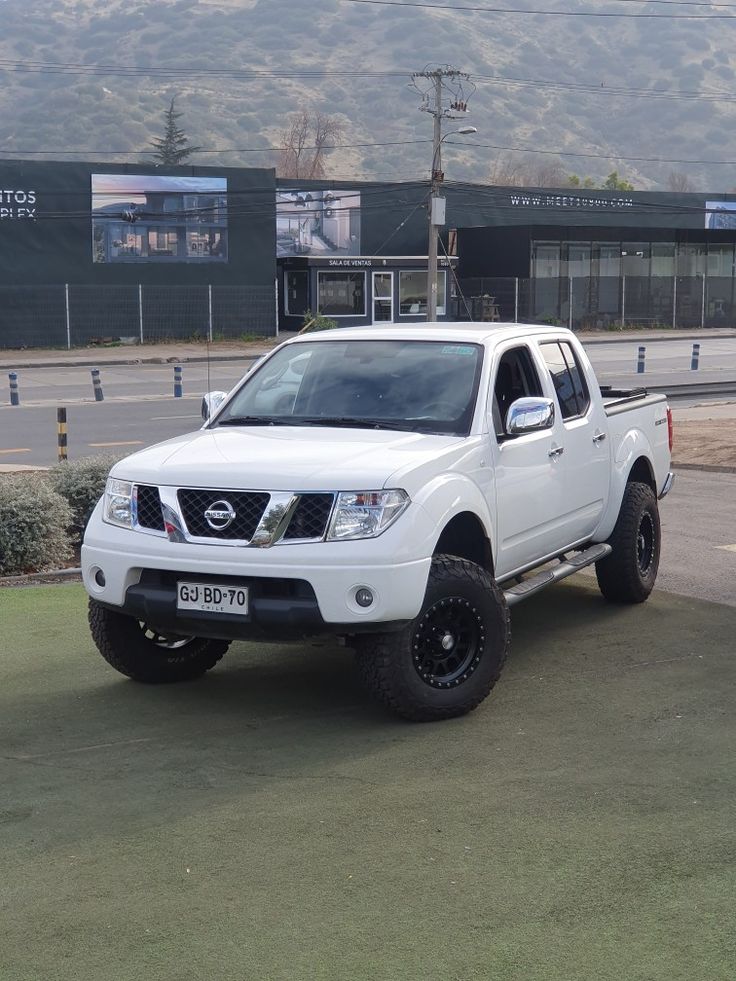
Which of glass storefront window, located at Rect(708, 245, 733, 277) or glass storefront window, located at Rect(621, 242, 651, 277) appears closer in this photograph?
glass storefront window, located at Rect(621, 242, 651, 277)

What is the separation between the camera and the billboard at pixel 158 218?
159 ft

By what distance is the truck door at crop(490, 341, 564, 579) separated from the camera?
267 inches

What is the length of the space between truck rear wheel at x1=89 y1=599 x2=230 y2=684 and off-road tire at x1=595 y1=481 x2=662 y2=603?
2.67 metres

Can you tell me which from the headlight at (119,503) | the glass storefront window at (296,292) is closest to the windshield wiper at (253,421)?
the headlight at (119,503)

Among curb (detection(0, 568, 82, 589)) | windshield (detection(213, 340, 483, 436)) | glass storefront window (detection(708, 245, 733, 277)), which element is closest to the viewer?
windshield (detection(213, 340, 483, 436))

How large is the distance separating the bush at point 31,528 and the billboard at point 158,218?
3997 centimetres

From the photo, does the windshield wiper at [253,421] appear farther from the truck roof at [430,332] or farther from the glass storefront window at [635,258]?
the glass storefront window at [635,258]

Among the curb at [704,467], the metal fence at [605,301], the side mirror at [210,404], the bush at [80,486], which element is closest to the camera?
the side mirror at [210,404]

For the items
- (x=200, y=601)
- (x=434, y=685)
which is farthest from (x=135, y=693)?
(x=434, y=685)

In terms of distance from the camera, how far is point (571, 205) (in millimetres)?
61219

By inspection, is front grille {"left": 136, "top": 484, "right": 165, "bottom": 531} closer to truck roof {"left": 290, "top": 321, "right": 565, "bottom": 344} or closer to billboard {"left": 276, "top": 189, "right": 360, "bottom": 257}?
truck roof {"left": 290, "top": 321, "right": 565, "bottom": 344}

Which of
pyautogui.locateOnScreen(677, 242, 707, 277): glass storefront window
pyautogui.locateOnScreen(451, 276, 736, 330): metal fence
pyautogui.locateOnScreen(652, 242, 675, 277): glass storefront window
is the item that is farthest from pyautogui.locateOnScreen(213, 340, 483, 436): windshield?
pyautogui.locateOnScreen(677, 242, 707, 277): glass storefront window

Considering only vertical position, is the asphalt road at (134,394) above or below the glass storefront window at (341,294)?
below

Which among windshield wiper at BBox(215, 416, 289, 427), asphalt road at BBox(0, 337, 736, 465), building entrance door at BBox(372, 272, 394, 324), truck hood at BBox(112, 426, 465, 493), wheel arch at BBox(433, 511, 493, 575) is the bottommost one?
asphalt road at BBox(0, 337, 736, 465)
